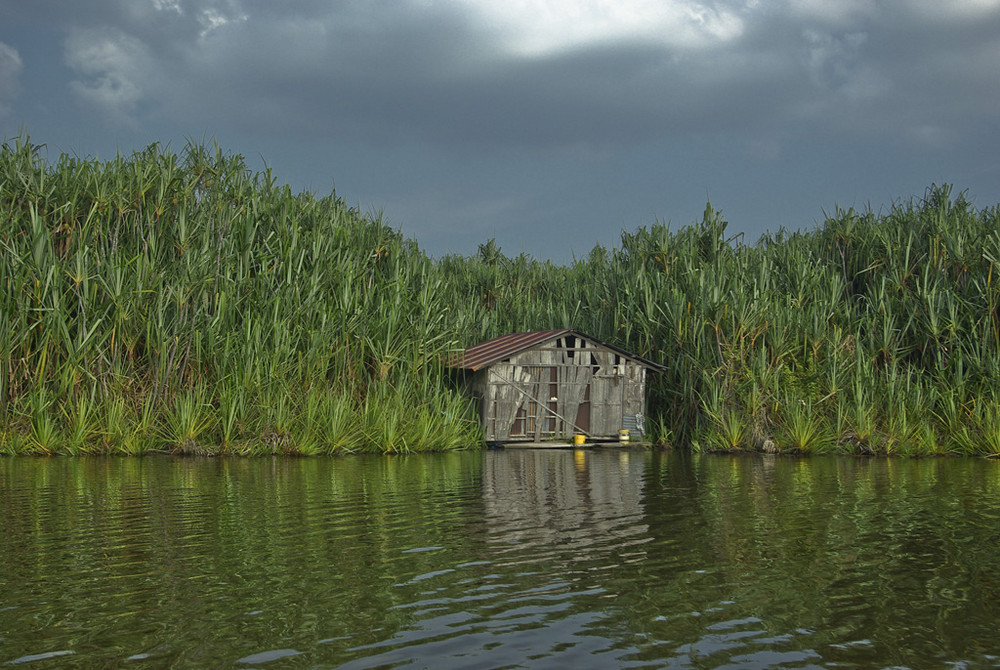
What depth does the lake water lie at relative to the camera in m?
4.91

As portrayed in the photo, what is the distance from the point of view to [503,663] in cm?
464

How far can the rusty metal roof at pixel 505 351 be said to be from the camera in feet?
72.9

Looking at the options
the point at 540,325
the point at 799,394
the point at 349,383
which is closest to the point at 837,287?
the point at 799,394

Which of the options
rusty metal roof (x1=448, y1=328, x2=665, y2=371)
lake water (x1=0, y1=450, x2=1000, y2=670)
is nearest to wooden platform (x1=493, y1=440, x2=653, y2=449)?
rusty metal roof (x1=448, y1=328, x2=665, y2=371)

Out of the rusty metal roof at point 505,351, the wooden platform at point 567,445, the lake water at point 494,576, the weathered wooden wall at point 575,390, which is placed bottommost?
the lake water at point 494,576

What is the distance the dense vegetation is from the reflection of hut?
1.01 m

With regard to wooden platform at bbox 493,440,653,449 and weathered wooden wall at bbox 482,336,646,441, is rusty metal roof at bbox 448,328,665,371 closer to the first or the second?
weathered wooden wall at bbox 482,336,646,441

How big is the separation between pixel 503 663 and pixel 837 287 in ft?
64.9

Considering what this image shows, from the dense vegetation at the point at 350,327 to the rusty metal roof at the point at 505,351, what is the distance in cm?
71

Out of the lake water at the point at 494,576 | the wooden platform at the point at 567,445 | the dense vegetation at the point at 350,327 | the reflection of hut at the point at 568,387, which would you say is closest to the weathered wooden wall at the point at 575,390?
the reflection of hut at the point at 568,387

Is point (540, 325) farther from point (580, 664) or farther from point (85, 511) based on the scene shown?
point (580, 664)

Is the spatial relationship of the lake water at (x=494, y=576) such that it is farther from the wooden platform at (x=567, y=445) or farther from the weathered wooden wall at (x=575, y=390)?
the weathered wooden wall at (x=575, y=390)

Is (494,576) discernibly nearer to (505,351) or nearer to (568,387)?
(505,351)

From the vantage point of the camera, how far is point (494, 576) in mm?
6676
